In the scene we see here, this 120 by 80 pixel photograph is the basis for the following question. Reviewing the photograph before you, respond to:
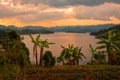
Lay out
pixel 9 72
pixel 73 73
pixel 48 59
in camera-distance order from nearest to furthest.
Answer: pixel 9 72 → pixel 73 73 → pixel 48 59

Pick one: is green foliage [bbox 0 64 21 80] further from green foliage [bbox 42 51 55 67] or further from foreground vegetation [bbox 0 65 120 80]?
green foliage [bbox 42 51 55 67]

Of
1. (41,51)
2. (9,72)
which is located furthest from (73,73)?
(9,72)

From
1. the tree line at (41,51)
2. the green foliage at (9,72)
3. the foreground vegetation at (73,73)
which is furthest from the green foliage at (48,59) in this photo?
the green foliage at (9,72)

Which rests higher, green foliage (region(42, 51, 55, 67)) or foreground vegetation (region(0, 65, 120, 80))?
green foliage (region(42, 51, 55, 67))

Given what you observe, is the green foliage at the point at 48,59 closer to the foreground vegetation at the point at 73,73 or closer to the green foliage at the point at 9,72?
the foreground vegetation at the point at 73,73

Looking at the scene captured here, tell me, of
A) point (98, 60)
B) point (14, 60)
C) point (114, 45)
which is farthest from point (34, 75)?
point (98, 60)

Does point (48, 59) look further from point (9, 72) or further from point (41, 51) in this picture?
point (9, 72)

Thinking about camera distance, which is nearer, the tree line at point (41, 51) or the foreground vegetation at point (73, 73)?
the tree line at point (41, 51)

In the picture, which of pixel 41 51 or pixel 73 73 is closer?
pixel 73 73

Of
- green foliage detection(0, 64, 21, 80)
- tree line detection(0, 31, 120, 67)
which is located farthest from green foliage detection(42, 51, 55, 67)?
green foliage detection(0, 64, 21, 80)

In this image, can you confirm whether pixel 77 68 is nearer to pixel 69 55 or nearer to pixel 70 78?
pixel 70 78

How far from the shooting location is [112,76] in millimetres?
77375

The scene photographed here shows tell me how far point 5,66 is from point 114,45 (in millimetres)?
72312

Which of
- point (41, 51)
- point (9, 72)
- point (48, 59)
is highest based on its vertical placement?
point (41, 51)
